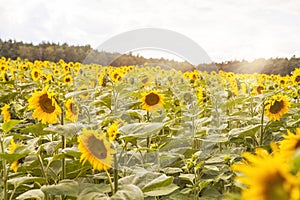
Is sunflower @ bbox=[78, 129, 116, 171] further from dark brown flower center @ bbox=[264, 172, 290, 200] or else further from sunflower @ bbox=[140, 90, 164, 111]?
sunflower @ bbox=[140, 90, 164, 111]

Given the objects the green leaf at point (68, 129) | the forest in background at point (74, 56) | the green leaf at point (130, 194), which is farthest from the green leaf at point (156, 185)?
the forest in background at point (74, 56)

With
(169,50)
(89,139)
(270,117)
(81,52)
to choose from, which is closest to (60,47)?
(81,52)

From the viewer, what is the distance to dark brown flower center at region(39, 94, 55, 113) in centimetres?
213

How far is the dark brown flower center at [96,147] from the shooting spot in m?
1.49

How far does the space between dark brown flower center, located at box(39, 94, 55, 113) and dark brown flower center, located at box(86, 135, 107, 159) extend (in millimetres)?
693

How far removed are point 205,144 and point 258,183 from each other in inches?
111

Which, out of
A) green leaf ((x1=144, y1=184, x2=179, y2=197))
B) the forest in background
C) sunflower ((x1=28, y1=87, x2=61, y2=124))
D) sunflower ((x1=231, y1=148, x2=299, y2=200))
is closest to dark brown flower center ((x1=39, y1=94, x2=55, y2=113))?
sunflower ((x1=28, y1=87, x2=61, y2=124))

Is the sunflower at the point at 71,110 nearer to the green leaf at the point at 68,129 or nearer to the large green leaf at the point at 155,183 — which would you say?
the green leaf at the point at 68,129

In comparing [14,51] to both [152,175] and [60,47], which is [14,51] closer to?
[60,47]

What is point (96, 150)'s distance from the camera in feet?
4.91

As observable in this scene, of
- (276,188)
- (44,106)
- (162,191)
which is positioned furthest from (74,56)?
(276,188)

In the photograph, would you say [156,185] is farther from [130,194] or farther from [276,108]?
[276,108]

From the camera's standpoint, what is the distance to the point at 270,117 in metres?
2.77

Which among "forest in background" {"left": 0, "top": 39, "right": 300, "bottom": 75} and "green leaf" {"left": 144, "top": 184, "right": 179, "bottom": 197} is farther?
"forest in background" {"left": 0, "top": 39, "right": 300, "bottom": 75}
